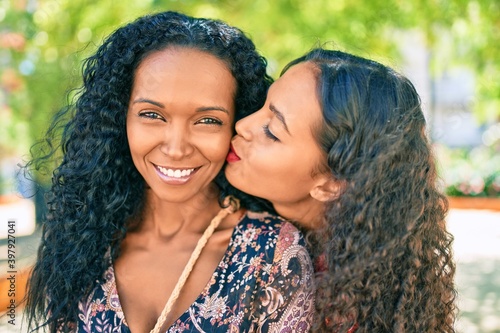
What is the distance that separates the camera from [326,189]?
2477 millimetres

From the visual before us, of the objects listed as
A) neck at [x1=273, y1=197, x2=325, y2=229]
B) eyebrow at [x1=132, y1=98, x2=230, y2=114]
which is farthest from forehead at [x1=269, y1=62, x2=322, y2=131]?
neck at [x1=273, y1=197, x2=325, y2=229]

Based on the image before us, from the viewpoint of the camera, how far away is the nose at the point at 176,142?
7.89 ft

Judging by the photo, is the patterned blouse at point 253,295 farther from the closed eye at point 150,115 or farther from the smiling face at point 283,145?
the closed eye at point 150,115

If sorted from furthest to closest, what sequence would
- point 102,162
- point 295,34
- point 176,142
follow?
point 295,34 → point 102,162 → point 176,142

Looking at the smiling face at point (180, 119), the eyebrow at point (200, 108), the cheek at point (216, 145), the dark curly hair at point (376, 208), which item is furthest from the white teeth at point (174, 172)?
the dark curly hair at point (376, 208)

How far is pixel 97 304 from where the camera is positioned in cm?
252

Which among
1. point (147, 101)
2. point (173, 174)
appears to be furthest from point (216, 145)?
point (147, 101)

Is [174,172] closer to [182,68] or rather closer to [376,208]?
[182,68]

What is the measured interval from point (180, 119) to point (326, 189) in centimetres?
61

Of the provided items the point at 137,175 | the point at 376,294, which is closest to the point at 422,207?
the point at 376,294

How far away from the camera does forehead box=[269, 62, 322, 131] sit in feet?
7.82

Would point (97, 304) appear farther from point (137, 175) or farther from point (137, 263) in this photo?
point (137, 175)

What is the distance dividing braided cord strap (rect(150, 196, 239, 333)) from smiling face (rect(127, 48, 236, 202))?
6.9 inches

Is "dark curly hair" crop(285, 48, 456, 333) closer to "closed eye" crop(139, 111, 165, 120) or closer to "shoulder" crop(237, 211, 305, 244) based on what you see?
"shoulder" crop(237, 211, 305, 244)
